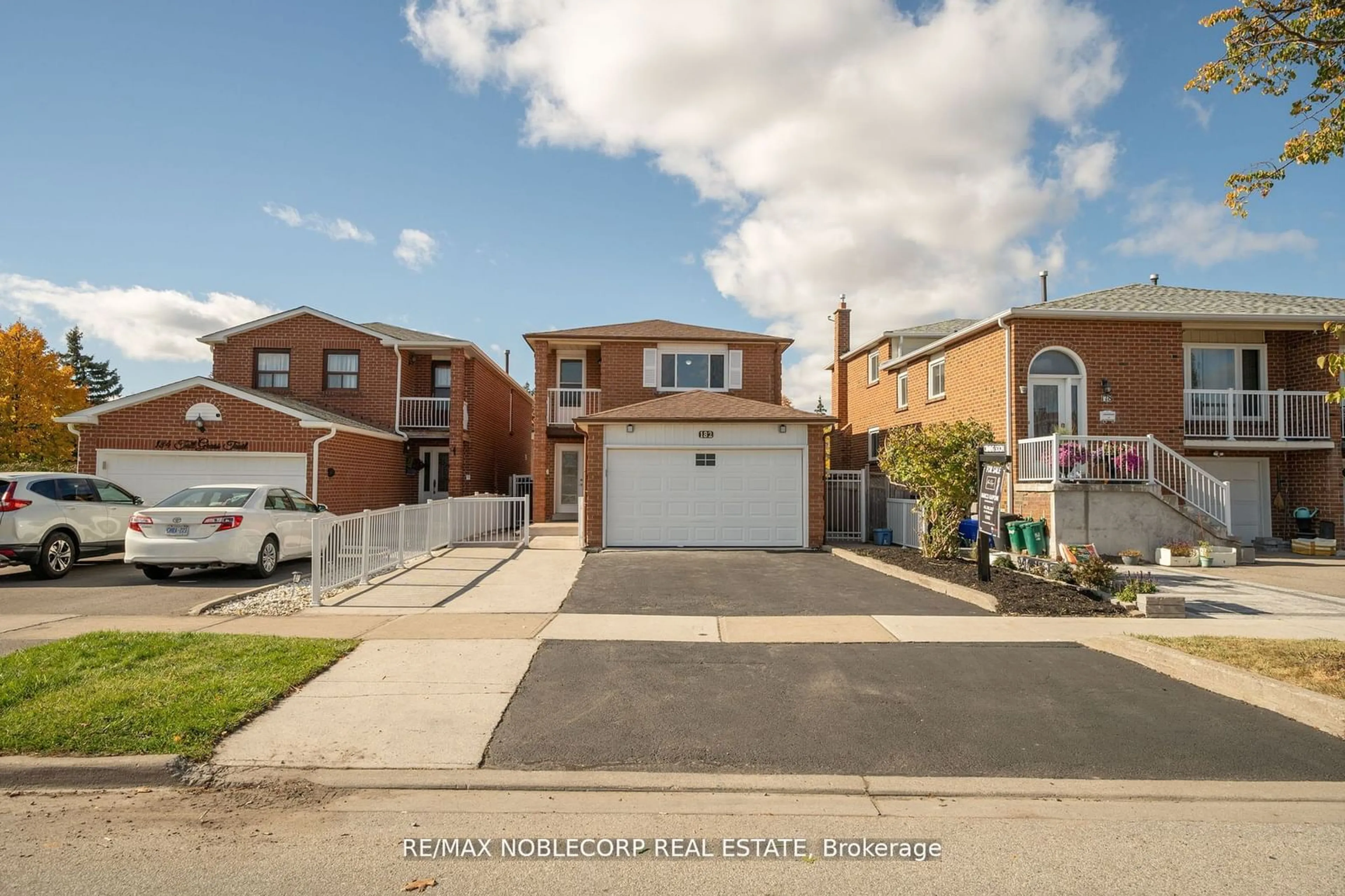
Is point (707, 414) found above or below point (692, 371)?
below

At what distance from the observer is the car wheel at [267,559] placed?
11406mm

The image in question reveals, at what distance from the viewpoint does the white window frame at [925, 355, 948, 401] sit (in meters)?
19.4

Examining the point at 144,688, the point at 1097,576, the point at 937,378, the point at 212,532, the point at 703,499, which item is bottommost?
the point at 144,688

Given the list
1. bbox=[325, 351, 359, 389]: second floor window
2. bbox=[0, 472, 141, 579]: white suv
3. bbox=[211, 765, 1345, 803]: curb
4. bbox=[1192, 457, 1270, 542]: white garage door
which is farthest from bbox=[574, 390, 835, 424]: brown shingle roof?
bbox=[211, 765, 1345, 803]: curb

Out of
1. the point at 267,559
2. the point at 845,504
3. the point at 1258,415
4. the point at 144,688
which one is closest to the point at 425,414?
the point at 267,559

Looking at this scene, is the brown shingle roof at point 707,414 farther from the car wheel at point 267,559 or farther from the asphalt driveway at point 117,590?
the asphalt driveway at point 117,590

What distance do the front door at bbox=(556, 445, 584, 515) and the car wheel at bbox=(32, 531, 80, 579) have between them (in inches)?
472

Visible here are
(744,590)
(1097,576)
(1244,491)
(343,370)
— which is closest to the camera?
(1097,576)

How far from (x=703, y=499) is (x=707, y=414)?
1967 mm

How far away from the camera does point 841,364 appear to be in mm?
27500

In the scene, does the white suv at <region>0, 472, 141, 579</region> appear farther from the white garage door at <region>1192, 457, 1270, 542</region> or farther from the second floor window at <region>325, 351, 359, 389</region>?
the white garage door at <region>1192, 457, 1270, 542</region>

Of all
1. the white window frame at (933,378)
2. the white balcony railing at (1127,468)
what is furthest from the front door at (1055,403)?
the white window frame at (933,378)

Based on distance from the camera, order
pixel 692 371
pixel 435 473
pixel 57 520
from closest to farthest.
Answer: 1. pixel 57 520
2. pixel 692 371
3. pixel 435 473

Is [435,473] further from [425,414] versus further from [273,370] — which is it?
[273,370]
